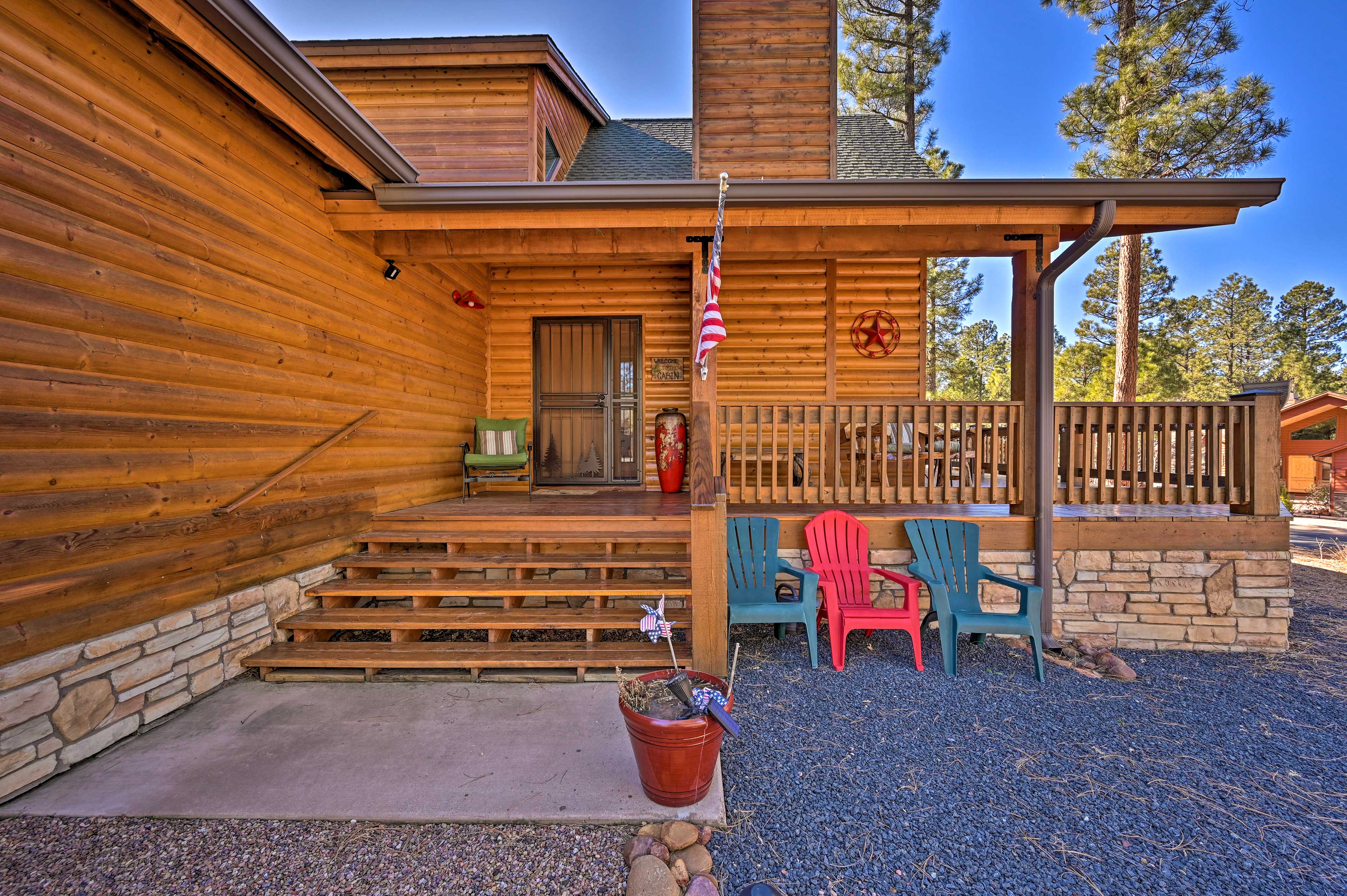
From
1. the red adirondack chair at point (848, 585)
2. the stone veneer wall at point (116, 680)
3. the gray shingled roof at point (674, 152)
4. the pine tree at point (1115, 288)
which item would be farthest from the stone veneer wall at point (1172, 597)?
the pine tree at point (1115, 288)

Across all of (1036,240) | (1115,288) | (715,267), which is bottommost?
(715,267)

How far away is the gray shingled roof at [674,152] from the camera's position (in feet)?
22.5

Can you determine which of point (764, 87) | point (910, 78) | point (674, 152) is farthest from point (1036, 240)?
point (910, 78)

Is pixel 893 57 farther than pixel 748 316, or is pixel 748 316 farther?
pixel 893 57

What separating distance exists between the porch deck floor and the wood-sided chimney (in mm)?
3180

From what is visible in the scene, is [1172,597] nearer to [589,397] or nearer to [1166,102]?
[589,397]

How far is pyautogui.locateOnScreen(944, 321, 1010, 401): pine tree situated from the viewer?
25.3m

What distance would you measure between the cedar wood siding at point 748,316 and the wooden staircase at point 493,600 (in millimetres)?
2533

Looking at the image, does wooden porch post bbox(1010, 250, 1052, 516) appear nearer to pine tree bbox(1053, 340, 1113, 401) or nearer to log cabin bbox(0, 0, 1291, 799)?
log cabin bbox(0, 0, 1291, 799)

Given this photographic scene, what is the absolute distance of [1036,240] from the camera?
13.1 feet

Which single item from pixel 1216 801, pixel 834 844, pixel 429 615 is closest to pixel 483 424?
pixel 429 615

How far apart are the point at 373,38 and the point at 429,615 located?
6.34 metres

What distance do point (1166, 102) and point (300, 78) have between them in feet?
39.5

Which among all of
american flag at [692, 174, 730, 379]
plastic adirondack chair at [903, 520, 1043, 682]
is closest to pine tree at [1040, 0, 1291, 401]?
plastic adirondack chair at [903, 520, 1043, 682]
